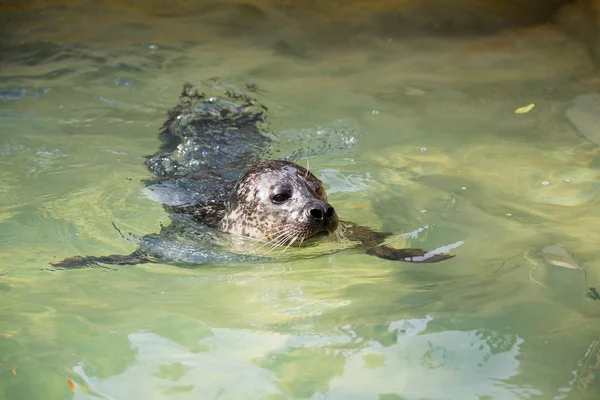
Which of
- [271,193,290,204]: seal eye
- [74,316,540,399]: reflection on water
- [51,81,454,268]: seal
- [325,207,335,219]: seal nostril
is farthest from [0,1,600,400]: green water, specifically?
[271,193,290,204]: seal eye

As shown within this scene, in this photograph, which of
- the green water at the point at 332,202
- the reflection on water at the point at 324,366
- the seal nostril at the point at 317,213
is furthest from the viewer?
the seal nostril at the point at 317,213

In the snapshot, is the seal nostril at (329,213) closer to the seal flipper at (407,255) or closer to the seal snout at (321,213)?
the seal snout at (321,213)

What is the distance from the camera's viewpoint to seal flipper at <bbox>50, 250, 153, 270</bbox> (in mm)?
4145

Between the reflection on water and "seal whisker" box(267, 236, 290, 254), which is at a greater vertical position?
the reflection on water

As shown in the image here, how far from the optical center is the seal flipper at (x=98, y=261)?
4145mm

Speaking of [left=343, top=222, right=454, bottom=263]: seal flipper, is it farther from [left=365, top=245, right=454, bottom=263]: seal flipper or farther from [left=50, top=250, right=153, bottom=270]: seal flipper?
[left=50, top=250, right=153, bottom=270]: seal flipper

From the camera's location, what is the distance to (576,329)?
3279mm

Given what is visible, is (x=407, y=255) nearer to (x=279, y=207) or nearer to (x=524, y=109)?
(x=279, y=207)

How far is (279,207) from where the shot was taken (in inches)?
184

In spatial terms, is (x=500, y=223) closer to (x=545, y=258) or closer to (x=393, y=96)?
(x=545, y=258)

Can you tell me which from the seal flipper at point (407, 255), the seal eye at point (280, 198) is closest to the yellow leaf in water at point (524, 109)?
the seal flipper at point (407, 255)

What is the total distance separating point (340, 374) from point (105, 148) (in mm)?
4035

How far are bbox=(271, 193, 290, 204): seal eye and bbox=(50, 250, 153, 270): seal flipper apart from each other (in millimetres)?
898

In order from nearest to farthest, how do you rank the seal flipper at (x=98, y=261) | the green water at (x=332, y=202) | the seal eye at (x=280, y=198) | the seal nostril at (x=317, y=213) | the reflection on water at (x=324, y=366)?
the reflection on water at (x=324, y=366) → the green water at (x=332, y=202) → the seal flipper at (x=98, y=261) → the seal nostril at (x=317, y=213) → the seal eye at (x=280, y=198)
